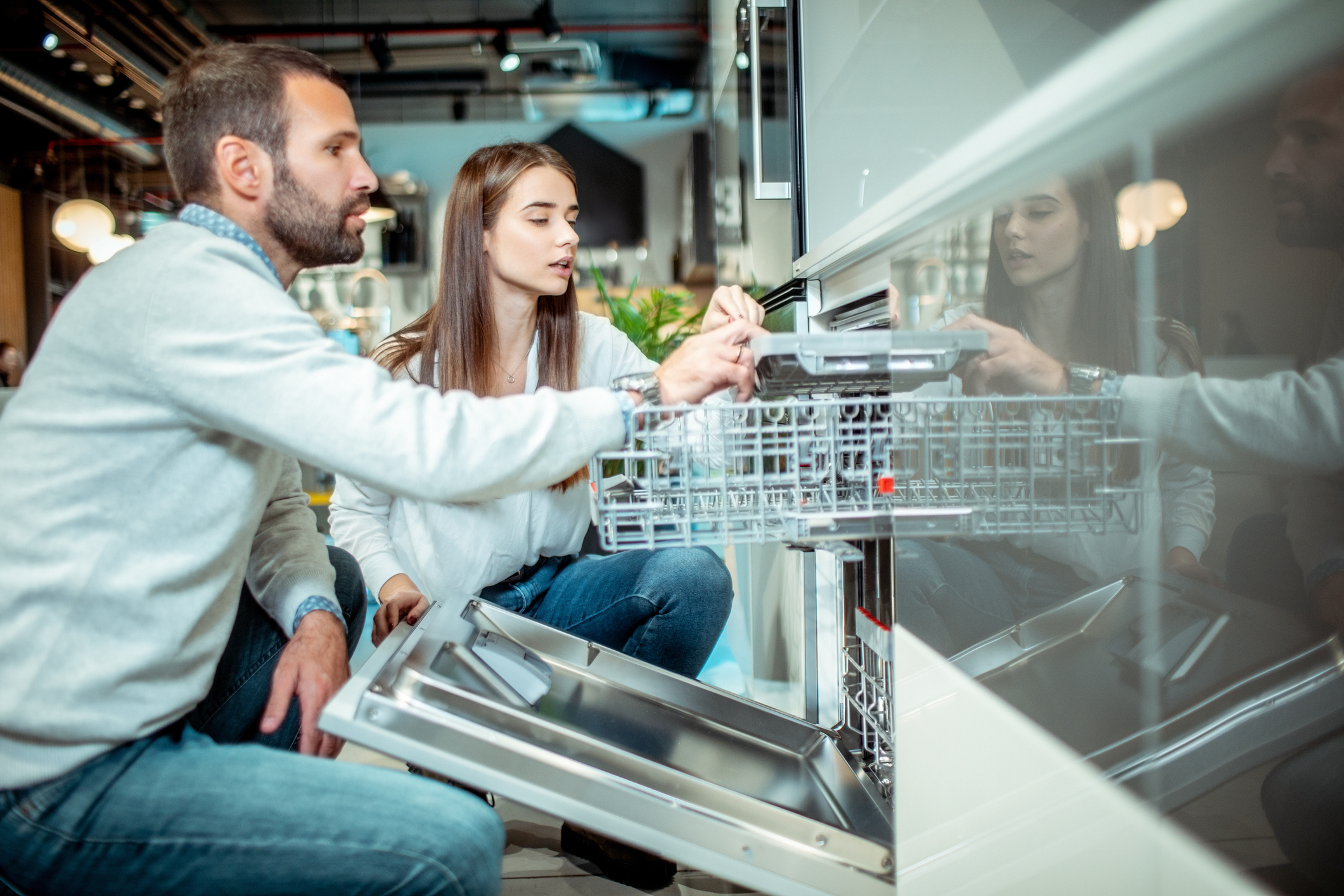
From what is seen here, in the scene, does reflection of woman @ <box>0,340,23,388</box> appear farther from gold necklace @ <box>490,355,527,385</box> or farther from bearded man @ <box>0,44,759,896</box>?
bearded man @ <box>0,44,759,896</box>

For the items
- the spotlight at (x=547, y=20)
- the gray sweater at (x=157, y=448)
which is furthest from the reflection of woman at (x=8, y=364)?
the gray sweater at (x=157, y=448)

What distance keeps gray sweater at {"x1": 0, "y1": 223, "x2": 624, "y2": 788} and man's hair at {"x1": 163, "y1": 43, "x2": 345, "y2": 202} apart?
0.19 m

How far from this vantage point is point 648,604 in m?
1.41

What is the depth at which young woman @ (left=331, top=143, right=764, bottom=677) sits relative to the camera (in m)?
1.44

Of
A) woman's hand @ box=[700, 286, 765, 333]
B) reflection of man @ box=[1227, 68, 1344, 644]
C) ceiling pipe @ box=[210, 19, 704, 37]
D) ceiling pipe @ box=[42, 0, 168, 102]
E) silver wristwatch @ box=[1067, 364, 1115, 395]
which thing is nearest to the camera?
reflection of man @ box=[1227, 68, 1344, 644]

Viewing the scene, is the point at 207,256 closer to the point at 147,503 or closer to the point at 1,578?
the point at 147,503

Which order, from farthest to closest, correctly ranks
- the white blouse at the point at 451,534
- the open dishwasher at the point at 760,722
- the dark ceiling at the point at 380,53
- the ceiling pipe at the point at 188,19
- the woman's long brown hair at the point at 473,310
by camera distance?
the dark ceiling at the point at 380,53 < the ceiling pipe at the point at 188,19 < the woman's long brown hair at the point at 473,310 < the white blouse at the point at 451,534 < the open dishwasher at the point at 760,722

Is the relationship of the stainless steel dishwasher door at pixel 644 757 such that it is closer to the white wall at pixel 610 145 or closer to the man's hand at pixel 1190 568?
the man's hand at pixel 1190 568

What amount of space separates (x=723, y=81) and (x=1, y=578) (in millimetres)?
2697

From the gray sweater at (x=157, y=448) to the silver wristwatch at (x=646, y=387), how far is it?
7cm

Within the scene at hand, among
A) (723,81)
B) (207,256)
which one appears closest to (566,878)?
(207,256)

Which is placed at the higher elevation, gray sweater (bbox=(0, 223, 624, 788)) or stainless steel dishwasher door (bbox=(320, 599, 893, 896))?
gray sweater (bbox=(0, 223, 624, 788))

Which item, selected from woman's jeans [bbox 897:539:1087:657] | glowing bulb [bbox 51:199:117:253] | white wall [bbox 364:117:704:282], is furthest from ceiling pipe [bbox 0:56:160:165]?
woman's jeans [bbox 897:539:1087:657]

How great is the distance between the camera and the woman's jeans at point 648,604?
1424 mm
